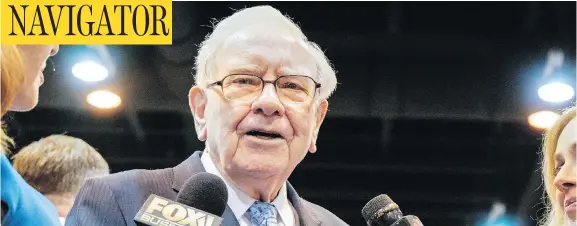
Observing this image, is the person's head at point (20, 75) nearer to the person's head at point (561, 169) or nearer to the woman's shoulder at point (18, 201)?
the woman's shoulder at point (18, 201)

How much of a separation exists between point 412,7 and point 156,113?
1832 mm

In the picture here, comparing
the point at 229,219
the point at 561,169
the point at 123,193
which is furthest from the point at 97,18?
the point at 561,169

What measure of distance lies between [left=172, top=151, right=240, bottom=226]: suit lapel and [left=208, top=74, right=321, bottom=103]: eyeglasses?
0.50 feet

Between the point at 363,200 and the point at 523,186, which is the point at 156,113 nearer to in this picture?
the point at 363,200

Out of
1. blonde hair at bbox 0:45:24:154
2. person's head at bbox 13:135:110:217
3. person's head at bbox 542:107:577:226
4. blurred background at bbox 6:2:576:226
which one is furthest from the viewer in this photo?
blurred background at bbox 6:2:576:226

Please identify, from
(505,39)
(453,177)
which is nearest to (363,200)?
(453,177)

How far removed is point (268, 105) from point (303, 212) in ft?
0.94

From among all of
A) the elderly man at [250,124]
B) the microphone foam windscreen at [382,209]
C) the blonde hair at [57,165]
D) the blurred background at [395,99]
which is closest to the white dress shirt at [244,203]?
the elderly man at [250,124]

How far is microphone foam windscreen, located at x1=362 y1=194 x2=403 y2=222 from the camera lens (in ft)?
4.26

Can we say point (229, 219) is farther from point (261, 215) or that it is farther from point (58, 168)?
point (58, 168)

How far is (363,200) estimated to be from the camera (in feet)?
19.6

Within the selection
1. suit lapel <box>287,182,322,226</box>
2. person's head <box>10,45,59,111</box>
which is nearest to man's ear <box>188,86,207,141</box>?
suit lapel <box>287,182,322,226</box>

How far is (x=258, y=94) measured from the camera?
150cm

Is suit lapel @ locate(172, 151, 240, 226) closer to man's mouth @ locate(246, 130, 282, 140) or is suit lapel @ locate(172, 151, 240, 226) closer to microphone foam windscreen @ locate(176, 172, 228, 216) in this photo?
man's mouth @ locate(246, 130, 282, 140)
